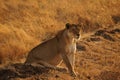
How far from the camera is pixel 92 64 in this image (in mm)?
12133

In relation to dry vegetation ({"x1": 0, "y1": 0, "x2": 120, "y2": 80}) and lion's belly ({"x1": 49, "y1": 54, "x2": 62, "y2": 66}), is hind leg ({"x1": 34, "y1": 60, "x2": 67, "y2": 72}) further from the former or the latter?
dry vegetation ({"x1": 0, "y1": 0, "x2": 120, "y2": 80})

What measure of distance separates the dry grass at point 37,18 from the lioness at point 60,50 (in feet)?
9.00

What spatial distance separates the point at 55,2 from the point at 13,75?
34.3 ft

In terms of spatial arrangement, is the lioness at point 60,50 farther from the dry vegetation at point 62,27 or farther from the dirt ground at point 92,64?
the dry vegetation at point 62,27

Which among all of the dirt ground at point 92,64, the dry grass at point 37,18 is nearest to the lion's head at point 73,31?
the dirt ground at point 92,64

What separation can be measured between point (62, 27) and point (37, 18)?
1.28 metres

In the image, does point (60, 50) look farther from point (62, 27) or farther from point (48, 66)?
point (62, 27)

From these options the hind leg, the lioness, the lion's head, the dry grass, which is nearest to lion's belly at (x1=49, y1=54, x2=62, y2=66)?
the lioness

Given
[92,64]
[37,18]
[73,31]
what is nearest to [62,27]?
[37,18]

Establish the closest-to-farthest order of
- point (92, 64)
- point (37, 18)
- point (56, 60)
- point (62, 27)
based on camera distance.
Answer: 1. point (56, 60)
2. point (92, 64)
3. point (62, 27)
4. point (37, 18)

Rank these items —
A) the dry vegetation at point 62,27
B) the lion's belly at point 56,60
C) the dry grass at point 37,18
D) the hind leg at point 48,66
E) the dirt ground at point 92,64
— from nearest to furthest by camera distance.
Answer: the dirt ground at point 92,64
the hind leg at point 48,66
the lion's belly at point 56,60
the dry vegetation at point 62,27
the dry grass at point 37,18

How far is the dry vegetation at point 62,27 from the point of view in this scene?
477 inches

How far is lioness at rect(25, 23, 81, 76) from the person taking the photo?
34.5ft

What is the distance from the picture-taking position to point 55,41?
10.7m
